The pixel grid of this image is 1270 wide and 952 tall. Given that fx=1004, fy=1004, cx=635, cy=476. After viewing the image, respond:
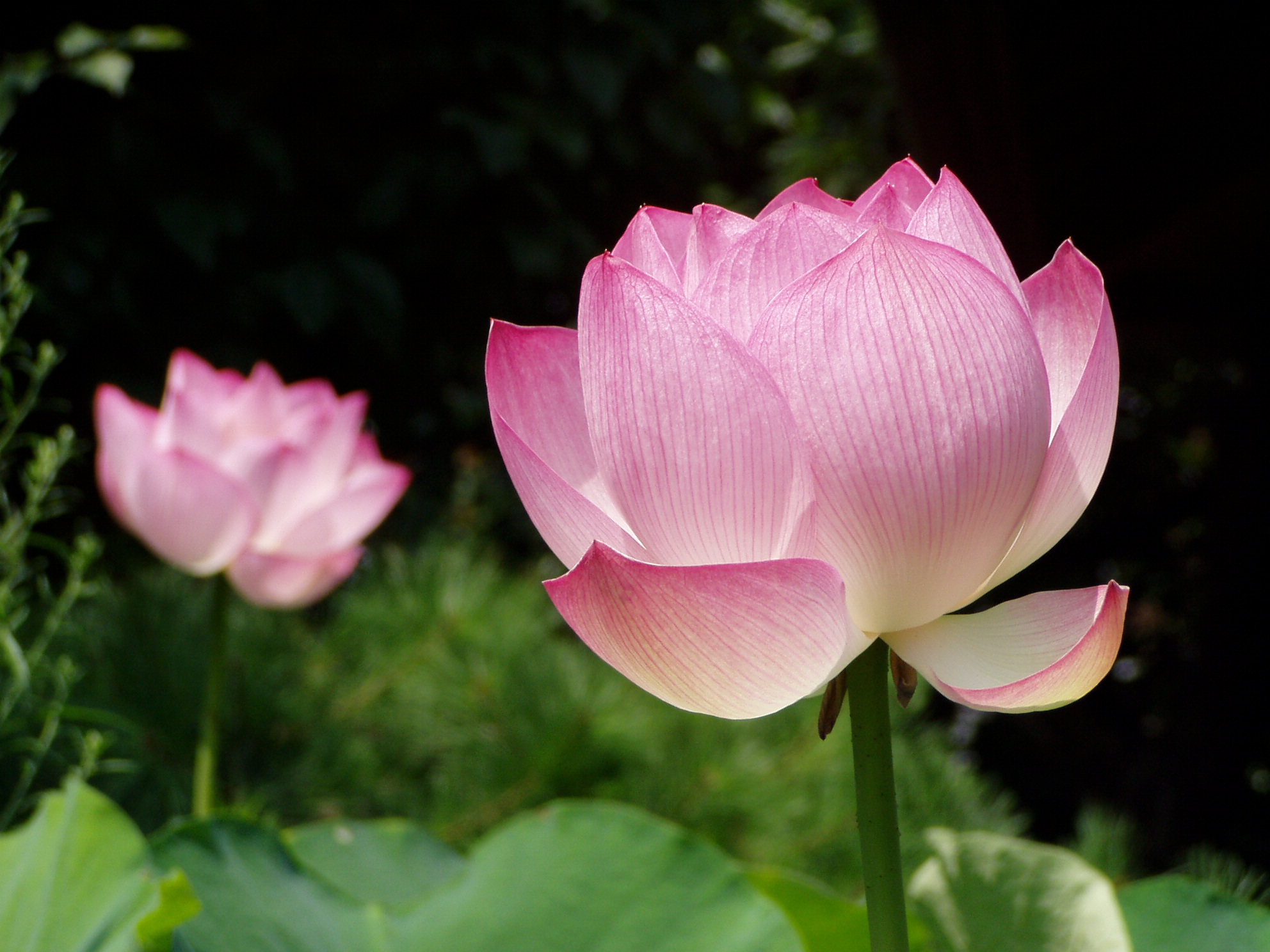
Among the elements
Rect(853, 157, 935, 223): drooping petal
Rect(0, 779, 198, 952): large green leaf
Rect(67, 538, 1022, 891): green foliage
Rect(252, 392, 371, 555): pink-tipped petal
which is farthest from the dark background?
Rect(0, 779, 198, 952): large green leaf

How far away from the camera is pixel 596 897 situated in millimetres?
265

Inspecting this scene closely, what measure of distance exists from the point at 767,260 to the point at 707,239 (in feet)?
0.09

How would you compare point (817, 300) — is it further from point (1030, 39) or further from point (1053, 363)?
point (1030, 39)

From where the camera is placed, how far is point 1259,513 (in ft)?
4.91

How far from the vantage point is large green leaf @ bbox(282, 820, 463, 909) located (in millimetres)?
326

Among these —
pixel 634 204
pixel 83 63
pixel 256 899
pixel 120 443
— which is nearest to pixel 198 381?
pixel 120 443

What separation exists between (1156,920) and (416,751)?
0.69 m

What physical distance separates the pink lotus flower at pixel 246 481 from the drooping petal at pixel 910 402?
462 mm

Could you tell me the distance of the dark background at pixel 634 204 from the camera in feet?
2.62

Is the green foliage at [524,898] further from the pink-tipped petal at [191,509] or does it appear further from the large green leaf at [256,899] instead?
the pink-tipped petal at [191,509]

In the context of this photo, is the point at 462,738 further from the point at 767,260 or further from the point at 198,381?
the point at 767,260

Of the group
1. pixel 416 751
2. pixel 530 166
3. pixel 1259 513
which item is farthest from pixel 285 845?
pixel 1259 513

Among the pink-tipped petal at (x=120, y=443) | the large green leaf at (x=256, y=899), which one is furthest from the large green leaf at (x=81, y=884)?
the pink-tipped petal at (x=120, y=443)

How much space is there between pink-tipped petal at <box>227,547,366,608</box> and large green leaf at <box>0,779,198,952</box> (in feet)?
1.06
